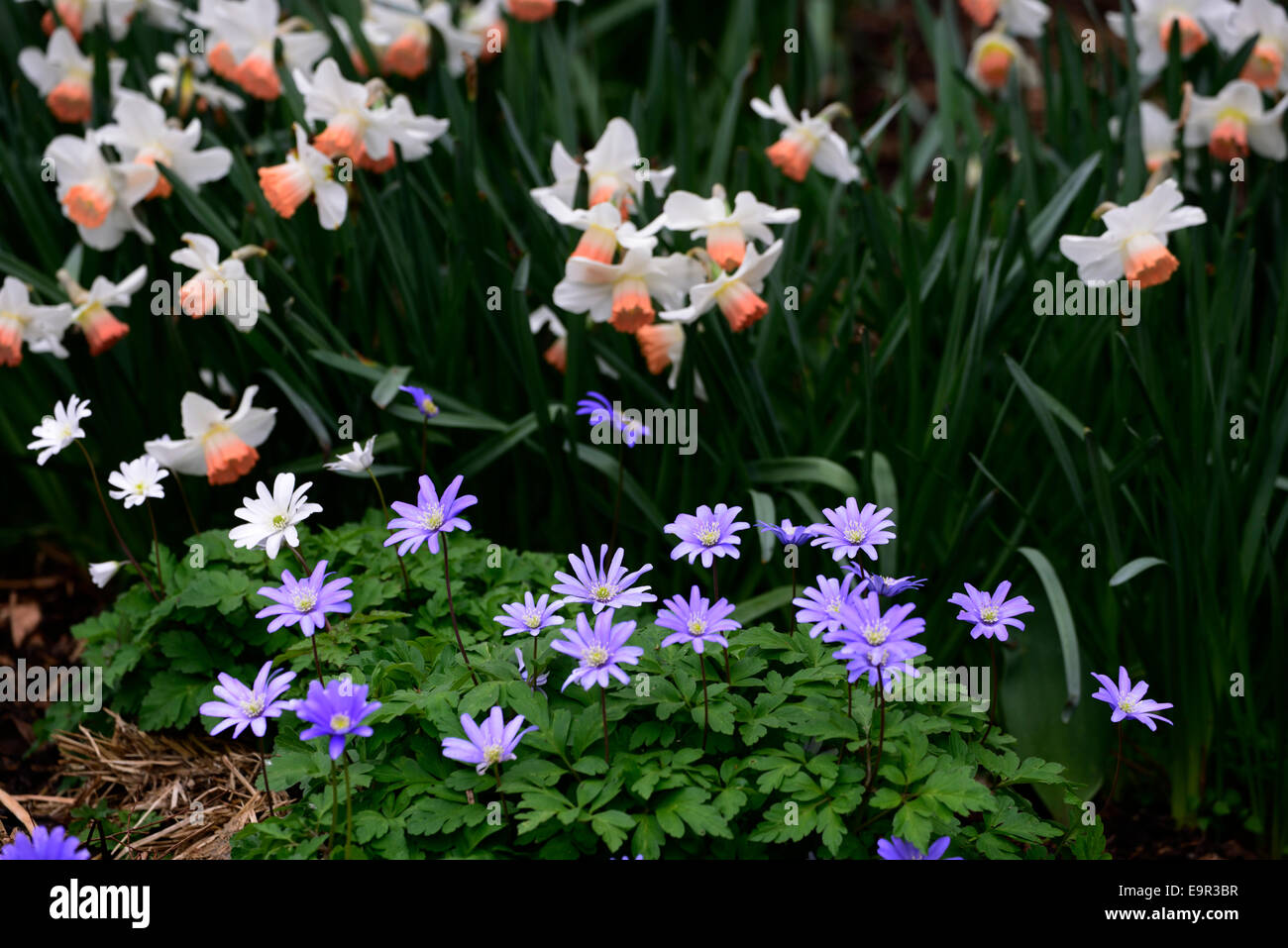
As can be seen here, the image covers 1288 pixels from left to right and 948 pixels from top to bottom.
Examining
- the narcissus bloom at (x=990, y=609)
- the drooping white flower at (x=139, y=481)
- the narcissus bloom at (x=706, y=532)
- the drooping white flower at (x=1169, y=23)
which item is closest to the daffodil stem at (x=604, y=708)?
the narcissus bloom at (x=706, y=532)

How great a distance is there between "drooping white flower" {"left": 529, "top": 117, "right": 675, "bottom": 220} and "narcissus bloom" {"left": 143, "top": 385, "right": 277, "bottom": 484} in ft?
2.29

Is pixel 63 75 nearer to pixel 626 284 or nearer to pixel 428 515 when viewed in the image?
pixel 626 284

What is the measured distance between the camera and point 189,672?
6.42ft

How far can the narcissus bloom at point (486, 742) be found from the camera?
1.36m

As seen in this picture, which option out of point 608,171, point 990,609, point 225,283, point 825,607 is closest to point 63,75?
point 225,283

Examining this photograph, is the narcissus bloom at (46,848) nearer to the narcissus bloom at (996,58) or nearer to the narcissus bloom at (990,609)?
the narcissus bloom at (990,609)

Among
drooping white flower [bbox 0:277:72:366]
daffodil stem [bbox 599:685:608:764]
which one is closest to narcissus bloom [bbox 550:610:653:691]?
daffodil stem [bbox 599:685:608:764]

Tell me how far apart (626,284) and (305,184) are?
69cm

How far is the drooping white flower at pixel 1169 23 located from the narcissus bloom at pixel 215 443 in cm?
222

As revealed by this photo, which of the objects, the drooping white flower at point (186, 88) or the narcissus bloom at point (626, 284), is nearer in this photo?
the narcissus bloom at point (626, 284)

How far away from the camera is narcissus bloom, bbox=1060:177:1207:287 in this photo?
7.06 ft

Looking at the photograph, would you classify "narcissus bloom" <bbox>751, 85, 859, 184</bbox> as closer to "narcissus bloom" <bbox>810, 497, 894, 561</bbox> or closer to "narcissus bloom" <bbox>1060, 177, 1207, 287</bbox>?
"narcissus bloom" <bbox>1060, 177, 1207, 287</bbox>
